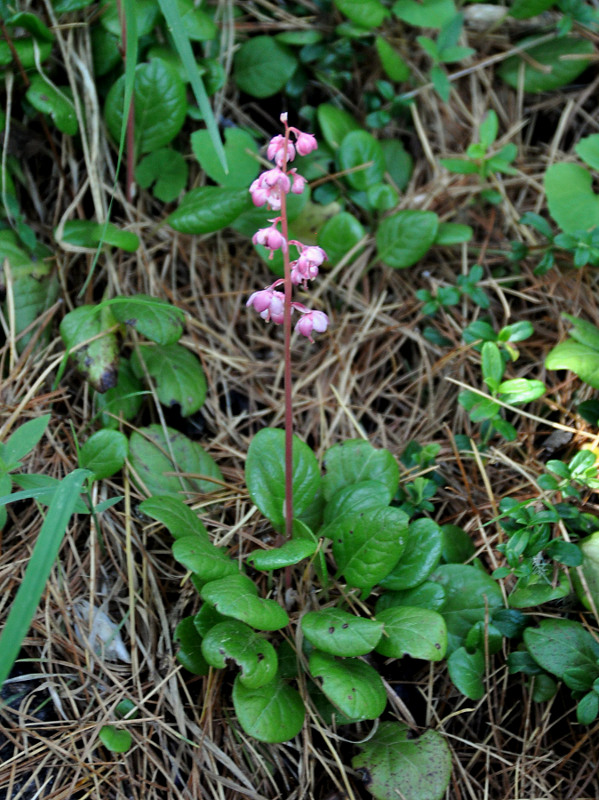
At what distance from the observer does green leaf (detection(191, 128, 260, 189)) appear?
6.68 ft

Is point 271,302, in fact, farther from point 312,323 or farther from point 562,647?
point 562,647

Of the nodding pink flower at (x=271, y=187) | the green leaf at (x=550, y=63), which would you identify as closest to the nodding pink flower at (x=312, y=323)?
the nodding pink flower at (x=271, y=187)

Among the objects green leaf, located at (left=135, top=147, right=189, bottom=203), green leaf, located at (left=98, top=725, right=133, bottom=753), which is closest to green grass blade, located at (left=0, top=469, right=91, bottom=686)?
green leaf, located at (left=98, top=725, right=133, bottom=753)

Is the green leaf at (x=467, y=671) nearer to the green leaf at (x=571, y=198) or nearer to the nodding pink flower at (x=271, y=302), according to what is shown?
the nodding pink flower at (x=271, y=302)

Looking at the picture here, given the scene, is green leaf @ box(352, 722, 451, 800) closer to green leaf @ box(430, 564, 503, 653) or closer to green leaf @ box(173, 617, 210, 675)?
green leaf @ box(430, 564, 503, 653)

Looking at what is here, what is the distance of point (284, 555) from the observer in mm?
1371

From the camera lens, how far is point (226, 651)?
1.36m

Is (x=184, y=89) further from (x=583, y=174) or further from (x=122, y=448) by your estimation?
(x=583, y=174)

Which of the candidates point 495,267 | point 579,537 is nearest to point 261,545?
point 579,537

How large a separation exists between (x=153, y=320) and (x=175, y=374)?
181 millimetres

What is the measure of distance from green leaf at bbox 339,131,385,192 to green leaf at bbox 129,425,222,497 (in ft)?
3.42

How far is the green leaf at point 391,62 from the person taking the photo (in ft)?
7.34

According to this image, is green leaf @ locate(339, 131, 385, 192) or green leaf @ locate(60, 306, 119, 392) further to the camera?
green leaf @ locate(339, 131, 385, 192)

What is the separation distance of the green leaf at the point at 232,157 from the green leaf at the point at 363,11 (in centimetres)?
51
